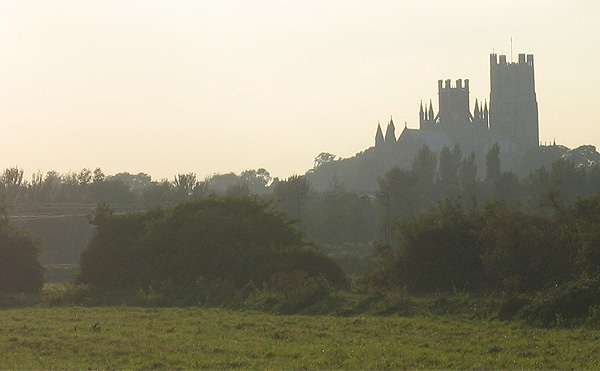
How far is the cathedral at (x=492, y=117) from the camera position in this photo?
150000mm

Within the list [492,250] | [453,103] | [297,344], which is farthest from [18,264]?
[453,103]

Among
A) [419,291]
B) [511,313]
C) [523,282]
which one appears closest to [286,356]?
[511,313]

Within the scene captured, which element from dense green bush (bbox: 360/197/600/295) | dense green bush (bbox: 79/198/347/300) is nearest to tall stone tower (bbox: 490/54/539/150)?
dense green bush (bbox: 79/198/347/300)

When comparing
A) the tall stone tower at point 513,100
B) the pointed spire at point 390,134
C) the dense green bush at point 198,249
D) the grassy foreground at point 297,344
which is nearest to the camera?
the grassy foreground at point 297,344

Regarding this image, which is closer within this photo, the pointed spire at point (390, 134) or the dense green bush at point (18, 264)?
the dense green bush at point (18, 264)

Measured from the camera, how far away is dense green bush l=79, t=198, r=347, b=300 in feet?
90.4

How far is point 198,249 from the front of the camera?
2892 centimetres

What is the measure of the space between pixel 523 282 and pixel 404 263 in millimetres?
4679

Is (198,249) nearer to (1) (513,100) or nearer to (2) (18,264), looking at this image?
(2) (18,264)

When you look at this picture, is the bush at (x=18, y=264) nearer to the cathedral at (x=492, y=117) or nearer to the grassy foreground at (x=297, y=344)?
the grassy foreground at (x=297, y=344)

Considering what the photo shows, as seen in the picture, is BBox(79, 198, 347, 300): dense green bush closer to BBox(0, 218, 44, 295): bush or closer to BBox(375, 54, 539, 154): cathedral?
BBox(0, 218, 44, 295): bush

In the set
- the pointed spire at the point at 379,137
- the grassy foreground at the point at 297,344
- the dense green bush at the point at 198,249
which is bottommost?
the grassy foreground at the point at 297,344

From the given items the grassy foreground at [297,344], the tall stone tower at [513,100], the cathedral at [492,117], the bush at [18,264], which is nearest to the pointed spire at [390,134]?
the cathedral at [492,117]

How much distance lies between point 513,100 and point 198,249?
141306mm
